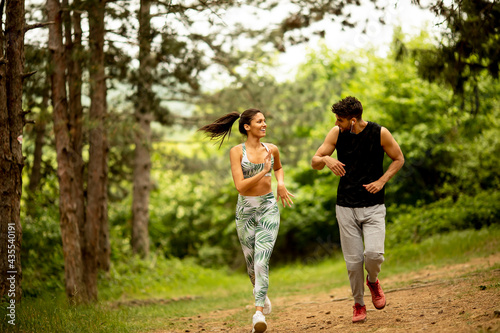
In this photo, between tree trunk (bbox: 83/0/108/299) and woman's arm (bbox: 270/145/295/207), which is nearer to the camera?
woman's arm (bbox: 270/145/295/207)

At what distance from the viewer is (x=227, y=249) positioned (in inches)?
925

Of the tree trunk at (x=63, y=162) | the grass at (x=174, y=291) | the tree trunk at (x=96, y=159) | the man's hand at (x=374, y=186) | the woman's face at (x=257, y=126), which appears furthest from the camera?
the tree trunk at (x=96, y=159)

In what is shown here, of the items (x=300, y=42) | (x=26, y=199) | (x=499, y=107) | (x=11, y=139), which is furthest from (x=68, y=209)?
(x=499, y=107)

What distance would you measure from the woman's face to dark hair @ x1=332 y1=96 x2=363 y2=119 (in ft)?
3.24

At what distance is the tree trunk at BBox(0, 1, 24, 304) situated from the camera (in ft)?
23.0

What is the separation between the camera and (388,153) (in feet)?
19.0

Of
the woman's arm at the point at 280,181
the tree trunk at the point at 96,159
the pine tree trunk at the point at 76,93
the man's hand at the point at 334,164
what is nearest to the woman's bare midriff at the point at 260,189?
the woman's arm at the point at 280,181

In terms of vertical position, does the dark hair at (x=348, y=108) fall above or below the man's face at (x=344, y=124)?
above

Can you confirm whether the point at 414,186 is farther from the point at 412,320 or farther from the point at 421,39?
the point at 412,320

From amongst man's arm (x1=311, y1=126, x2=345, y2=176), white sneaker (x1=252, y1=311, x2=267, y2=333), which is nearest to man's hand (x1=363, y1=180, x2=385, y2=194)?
man's arm (x1=311, y1=126, x2=345, y2=176)

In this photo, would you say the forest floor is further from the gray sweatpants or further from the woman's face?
the woman's face

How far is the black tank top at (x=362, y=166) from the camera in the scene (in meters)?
5.80

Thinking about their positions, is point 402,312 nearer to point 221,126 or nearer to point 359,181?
point 359,181

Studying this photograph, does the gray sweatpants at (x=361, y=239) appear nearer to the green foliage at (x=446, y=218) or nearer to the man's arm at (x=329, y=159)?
the man's arm at (x=329, y=159)
